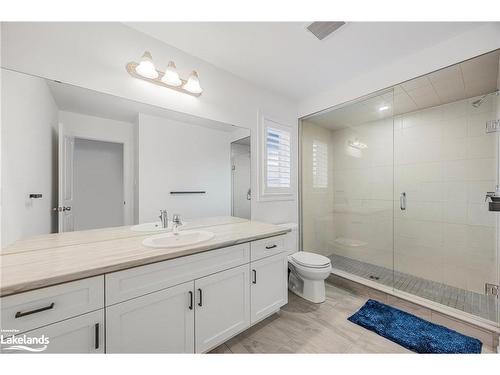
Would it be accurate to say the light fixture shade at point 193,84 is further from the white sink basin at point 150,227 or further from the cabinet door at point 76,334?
the cabinet door at point 76,334

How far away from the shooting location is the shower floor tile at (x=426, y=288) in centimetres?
171

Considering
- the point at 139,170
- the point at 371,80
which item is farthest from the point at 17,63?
the point at 371,80

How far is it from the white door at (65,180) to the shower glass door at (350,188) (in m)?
2.38

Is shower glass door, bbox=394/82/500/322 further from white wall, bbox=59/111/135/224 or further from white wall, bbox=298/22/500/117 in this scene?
white wall, bbox=59/111/135/224

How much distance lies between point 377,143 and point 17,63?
3451mm

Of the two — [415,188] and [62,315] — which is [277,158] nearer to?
[415,188]

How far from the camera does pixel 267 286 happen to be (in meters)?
1.60

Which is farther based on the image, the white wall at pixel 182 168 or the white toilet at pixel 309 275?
the white toilet at pixel 309 275

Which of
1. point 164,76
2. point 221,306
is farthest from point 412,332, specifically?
point 164,76

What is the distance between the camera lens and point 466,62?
5.08 feet

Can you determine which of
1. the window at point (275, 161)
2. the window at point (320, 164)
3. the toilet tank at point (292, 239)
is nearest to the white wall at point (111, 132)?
the window at point (275, 161)

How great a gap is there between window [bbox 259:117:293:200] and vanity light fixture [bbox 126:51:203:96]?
0.90 m
